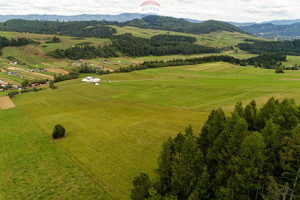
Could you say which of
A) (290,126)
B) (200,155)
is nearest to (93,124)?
(200,155)

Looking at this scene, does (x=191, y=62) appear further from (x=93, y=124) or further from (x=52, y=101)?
(x=93, y=124)

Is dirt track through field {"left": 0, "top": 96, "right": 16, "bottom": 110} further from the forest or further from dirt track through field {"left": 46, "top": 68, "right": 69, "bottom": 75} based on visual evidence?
the forest

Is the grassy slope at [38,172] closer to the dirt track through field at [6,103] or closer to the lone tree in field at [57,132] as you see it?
the lone tree in field at [57,132]

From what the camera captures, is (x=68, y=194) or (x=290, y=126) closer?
(x=290, y=126)

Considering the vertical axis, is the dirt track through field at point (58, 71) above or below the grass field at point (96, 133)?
above

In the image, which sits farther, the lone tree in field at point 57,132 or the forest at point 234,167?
the lone tree in field at point 57,132

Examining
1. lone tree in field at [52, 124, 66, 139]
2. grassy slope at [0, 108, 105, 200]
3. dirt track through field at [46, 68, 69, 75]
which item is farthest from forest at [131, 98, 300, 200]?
dirt track through field at [46, 68, 69, 75]

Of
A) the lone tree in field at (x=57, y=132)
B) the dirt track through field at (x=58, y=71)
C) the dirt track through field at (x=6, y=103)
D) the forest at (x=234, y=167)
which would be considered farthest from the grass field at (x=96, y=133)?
the dirt track through field at (x=58, y=71)
